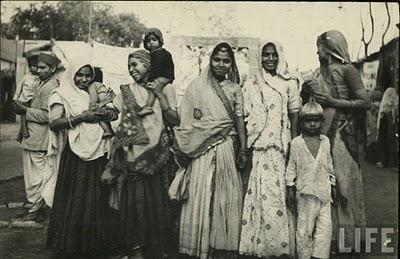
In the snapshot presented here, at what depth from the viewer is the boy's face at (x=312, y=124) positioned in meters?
2.36

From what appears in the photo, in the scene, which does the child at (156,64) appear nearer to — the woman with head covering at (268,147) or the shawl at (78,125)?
the shawl at (78,125)

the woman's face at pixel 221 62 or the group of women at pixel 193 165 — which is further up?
the woman's face at pixel 221 62

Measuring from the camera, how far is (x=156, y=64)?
2490mm

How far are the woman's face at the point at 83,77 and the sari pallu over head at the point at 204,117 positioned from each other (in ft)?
2.00

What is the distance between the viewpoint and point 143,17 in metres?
2.77

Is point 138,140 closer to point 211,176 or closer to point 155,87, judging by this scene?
point 155,87

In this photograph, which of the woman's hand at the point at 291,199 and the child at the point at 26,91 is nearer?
the woman's hand at the point at 291,199

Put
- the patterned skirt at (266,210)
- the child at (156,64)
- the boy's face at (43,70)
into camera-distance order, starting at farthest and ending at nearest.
A: the boy's face at (43,70) < the child at (156,64) < the patterned skirt at (266,210)

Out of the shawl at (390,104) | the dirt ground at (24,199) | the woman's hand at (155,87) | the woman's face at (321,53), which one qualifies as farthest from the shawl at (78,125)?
the shawl at (390,104)

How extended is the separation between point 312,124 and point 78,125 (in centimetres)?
→ 136

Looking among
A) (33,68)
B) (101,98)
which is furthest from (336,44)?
(33,68)

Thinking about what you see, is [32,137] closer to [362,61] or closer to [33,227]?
[33,227]

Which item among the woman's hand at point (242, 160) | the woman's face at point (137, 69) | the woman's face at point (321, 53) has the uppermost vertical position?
the woman's face at point (321, 53)

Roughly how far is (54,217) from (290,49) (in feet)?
5.95
